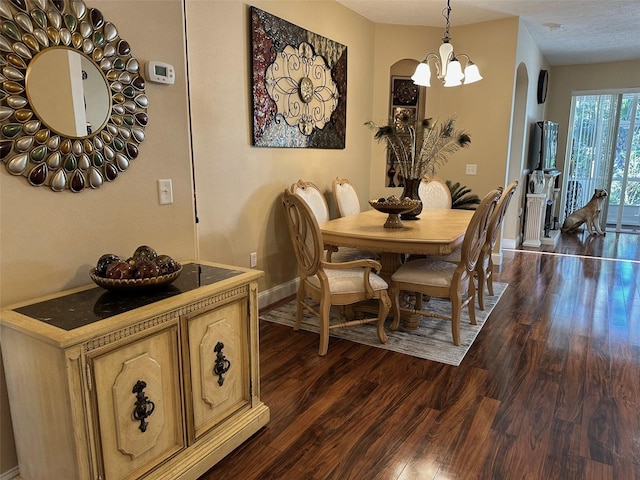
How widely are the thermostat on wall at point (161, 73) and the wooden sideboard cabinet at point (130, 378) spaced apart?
0.90m

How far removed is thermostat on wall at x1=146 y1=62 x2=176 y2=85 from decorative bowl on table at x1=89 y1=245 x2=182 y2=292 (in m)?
0.82

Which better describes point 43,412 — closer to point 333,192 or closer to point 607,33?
point 333,192

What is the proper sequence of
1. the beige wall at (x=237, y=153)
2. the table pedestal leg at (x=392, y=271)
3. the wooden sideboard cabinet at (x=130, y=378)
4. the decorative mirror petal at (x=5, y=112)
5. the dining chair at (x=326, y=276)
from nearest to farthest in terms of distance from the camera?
the wooden sideboard cabinet at (x=130, y=378) < the decorative mirror petal at (x=5, y=112) < the dining chair at (x=326, y=276) < the beige wall at (x=237, y=153) < the table pedestal leg at (x=392, y=271)

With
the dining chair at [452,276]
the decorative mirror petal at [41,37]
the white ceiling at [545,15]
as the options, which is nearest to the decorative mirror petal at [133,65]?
the decorative mirror petal at [41,37]

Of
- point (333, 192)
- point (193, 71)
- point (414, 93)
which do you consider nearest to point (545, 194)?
point (414, 93)

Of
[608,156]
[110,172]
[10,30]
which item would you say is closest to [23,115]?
[10,30]

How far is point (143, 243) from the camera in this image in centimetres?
205

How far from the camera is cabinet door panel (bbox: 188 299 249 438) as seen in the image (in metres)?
1.75

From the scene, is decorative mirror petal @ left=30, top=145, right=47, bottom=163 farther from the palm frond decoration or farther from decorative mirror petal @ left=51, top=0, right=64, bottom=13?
the palm frond decoration

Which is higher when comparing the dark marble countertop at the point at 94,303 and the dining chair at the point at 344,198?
the dining chair at the point at 344,198

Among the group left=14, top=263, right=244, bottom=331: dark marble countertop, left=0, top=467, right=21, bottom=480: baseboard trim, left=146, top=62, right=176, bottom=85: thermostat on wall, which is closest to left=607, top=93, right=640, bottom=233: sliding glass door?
left=146, top=62, right=176, bottom=85: thermostat on wall

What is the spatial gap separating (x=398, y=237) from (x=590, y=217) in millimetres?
5584

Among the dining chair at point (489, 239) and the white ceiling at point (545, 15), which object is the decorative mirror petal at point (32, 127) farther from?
the white ceiling at point (545, 15)

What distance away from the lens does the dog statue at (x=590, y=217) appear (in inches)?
269
